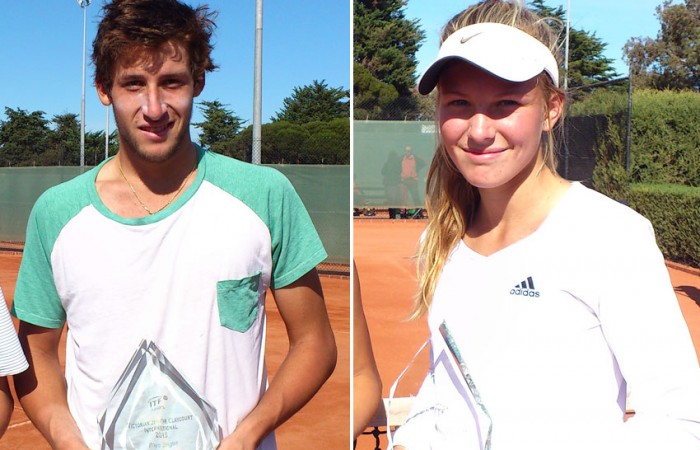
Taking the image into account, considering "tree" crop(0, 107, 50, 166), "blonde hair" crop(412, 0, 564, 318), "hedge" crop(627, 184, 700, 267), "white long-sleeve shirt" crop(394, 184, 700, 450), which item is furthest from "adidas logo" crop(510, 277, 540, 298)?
"tree" crop(0, 107, 50, 166)

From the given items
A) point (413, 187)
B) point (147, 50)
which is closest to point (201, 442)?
point (147, 50)

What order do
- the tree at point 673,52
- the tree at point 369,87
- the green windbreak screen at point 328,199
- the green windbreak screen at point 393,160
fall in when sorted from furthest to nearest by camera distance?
the tree at point 673,52 → the tree at point 369,87 → the green windbreak screen at point 393,160 → the green windbreak screen at point 328,199

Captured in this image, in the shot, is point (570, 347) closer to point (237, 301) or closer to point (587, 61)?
point (237, 301)

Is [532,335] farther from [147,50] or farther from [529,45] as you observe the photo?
[147,50]

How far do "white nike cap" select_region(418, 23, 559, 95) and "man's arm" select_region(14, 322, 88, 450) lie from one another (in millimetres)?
799

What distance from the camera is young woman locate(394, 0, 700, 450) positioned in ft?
2.94

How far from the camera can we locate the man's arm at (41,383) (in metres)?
1.32

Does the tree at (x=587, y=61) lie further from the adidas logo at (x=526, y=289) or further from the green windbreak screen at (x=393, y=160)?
the adidas logo at (x=526, y=289)

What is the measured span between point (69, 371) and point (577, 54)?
32.1m

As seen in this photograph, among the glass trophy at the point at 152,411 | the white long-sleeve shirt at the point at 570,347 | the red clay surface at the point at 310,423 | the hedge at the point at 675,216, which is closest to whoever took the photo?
the white long-sleeve shirt at the point at 570,347

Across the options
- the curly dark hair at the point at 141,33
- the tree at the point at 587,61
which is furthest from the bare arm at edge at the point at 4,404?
the tree at the point at 587,61

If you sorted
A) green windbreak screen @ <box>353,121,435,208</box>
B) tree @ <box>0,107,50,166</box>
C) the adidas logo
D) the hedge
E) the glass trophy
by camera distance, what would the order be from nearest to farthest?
the adidas logo < the glass trophy < the hedge < green windbreak screen @ <box>353,121,435,208</box> < tree @ <box>0,107,50,166</box>

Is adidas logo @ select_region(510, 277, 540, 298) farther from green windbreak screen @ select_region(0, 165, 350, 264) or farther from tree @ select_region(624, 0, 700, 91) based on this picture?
tree @ select_region(624, 0, 700, 91)

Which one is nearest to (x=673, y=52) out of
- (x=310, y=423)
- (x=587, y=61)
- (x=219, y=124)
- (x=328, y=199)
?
(x=587, y=61)
